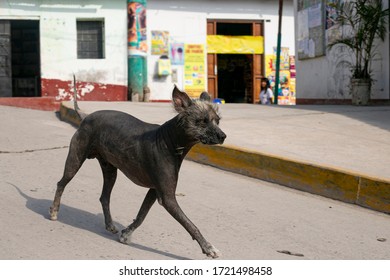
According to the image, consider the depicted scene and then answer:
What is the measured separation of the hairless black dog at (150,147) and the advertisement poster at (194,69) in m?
17.4

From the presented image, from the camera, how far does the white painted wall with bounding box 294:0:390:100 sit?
1526 cm

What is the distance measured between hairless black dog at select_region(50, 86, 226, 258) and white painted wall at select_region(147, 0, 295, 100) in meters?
16.6

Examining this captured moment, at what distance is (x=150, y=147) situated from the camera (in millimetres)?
4168

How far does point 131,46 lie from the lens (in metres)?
20.4

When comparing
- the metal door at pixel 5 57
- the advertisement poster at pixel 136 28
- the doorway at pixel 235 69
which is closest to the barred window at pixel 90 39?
the advertisement poster at pixel 136 28

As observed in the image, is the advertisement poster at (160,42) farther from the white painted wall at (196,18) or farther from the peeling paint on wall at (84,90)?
the peeling paint on wall at (84,90)

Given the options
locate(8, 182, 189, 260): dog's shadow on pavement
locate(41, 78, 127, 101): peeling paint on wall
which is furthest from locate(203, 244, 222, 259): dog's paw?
locate(41, 78, 127, 101): peeling paint on wall

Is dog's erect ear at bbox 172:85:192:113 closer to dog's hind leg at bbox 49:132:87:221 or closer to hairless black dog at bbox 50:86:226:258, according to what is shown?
hairless black dog at bbox 50:86:226:258

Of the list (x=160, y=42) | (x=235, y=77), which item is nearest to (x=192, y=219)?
(x=160, y=42)

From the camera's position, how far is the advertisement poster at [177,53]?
864 inches

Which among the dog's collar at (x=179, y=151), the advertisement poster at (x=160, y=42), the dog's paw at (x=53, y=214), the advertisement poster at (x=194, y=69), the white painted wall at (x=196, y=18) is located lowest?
the dog's paw at (x=53, y=214)

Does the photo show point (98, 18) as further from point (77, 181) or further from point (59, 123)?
point (77, 181)

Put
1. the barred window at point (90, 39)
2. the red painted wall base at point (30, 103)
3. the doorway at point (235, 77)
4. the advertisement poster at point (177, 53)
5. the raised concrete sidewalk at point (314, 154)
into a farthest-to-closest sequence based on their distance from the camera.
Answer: the doorway at point (235, 77)
the advertisement poster at point (177, 53)
the barred window at point (90, 39)
the red painted wall base at point (30, 103)
the raised concrete sidewalk at point (314, 154)

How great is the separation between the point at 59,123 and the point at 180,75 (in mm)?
10835
